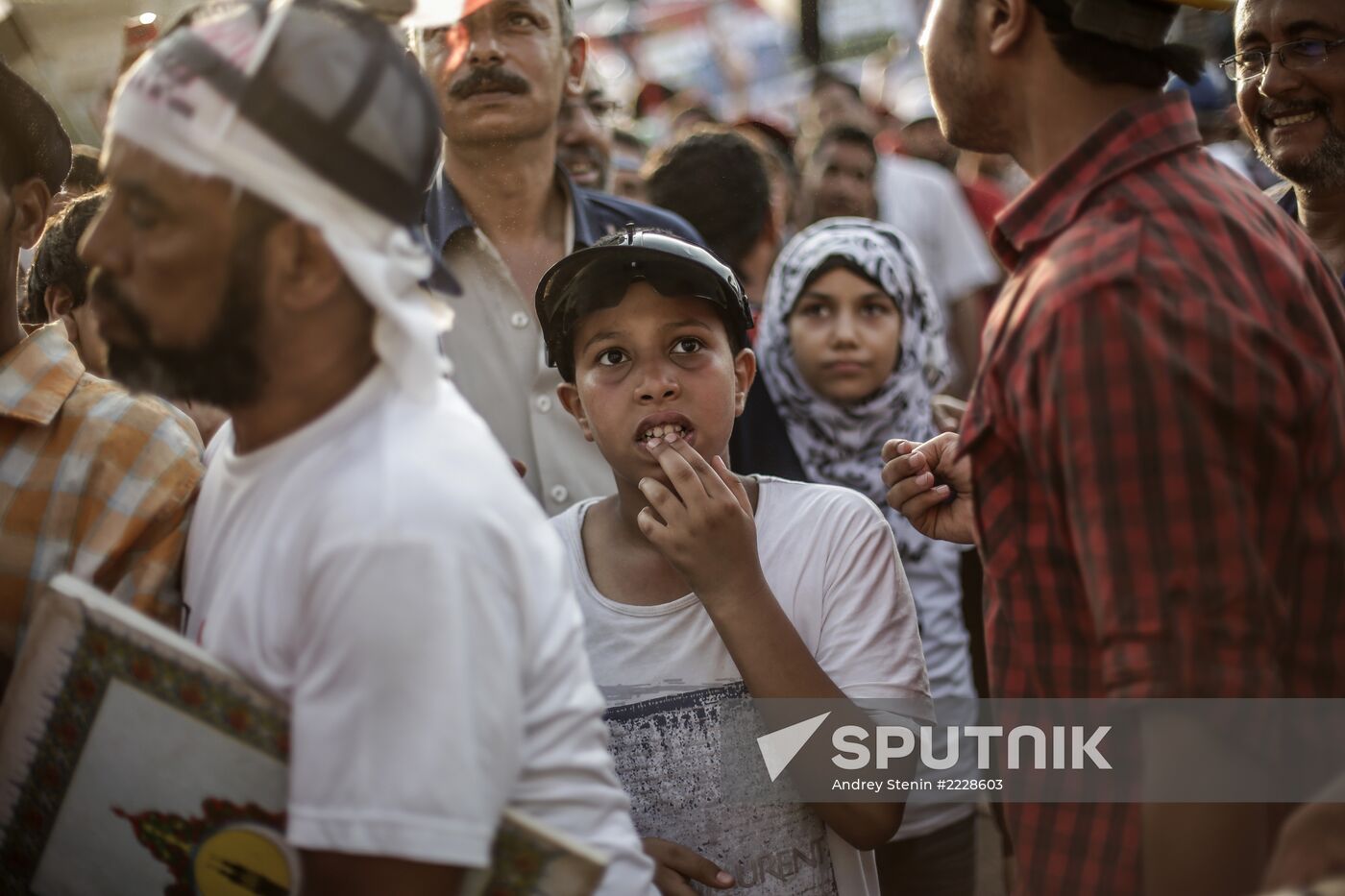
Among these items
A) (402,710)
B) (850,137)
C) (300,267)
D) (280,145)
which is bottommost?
(850,137)

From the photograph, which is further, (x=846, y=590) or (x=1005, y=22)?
(x=846, y=590)

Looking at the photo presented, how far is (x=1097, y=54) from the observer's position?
1.77 metres

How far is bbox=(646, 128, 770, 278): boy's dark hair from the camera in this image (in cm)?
452

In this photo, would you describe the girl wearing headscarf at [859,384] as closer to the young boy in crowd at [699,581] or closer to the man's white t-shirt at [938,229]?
the young boy in crowd at [699,581]

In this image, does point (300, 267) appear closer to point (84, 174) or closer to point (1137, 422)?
point (1137, 422)

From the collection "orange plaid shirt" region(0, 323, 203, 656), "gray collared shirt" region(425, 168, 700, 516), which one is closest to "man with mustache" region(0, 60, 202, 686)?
"orange plaid shirt" region(0, 323, 203, 656)

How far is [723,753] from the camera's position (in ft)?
7.13

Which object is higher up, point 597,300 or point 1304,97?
point 1304,97

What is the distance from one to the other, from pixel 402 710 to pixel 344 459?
0.31 meters

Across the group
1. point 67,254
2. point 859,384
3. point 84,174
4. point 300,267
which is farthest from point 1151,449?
point 84,174

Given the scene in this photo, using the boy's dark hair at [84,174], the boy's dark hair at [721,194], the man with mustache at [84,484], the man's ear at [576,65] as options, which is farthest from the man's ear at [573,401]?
the boy's dark hair at [721,194]

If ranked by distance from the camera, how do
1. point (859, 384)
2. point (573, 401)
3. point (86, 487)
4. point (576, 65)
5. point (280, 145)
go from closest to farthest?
point (280, 145) < point (86, 487) < point (573, 401) < point (859, 384) < point (576, 65)

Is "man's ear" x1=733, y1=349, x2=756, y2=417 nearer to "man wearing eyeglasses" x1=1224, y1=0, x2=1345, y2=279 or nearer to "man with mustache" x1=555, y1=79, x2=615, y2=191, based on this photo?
"man wearing eyeglasses" x1=1224, y1=0, x2=1345, y2=279

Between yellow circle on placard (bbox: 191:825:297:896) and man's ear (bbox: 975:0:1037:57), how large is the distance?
1.40 m
